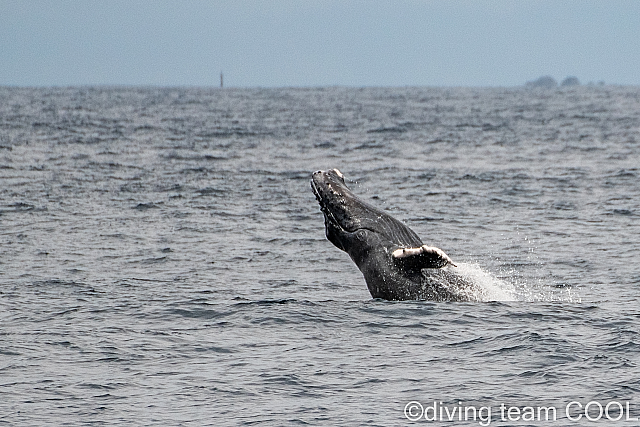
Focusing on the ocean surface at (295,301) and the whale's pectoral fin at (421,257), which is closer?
the ocean surface at (295,301)

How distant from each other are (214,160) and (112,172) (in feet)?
16.6

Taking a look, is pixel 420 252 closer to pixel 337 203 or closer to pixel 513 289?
pixel 337 203

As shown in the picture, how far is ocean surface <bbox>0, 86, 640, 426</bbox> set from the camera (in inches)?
349

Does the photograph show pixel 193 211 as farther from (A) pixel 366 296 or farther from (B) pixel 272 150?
(B) pixel 272 150

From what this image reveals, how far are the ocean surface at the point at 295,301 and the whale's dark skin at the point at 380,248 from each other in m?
0.29

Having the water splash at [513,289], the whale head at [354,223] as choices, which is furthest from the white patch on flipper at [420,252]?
the water splash at [513,289]

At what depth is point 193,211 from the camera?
2270 centimetres

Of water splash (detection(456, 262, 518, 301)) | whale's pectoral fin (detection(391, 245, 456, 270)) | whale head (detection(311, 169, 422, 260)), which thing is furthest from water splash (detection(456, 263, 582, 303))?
whale's pectoral fin (detection(391, 245, 456, 270))

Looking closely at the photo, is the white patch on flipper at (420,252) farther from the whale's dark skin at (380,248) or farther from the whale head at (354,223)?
the whale head at (354,223)

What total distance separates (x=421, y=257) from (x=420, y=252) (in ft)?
0.37

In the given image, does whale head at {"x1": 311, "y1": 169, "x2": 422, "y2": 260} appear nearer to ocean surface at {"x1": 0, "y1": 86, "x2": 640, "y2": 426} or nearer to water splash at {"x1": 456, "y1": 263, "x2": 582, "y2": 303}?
ocean surface at {"x1": 0, "y1": 86, "x2": 640, "y2": 426}

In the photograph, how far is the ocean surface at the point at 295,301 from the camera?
29.1 feet

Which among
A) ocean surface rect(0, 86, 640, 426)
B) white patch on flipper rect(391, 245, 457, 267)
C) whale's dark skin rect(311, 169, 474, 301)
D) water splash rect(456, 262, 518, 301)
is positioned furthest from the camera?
water splash rect(456, 262, 518, 301)

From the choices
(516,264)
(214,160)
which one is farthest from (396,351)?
(214,160)
